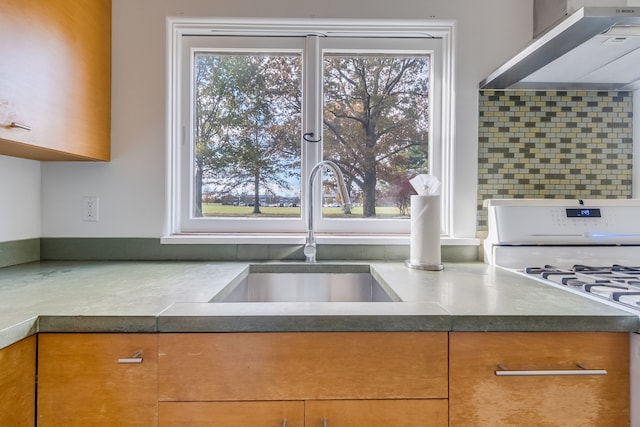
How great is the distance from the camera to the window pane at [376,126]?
5.33 ft

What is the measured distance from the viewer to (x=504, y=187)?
4.94 ft

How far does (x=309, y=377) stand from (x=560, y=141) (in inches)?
55.2

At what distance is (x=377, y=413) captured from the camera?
78cm

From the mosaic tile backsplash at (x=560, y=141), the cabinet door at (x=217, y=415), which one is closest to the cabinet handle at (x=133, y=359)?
the cabinet door at (x=217, y=415)

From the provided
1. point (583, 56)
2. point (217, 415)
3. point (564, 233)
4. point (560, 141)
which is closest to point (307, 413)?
point (217, 415)

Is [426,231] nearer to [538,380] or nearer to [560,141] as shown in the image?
[538,380]

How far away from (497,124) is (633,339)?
0.97 m

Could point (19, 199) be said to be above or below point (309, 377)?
above

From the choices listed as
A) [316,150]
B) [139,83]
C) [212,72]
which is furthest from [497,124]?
[139,83]

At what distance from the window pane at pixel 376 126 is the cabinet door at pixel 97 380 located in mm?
1011

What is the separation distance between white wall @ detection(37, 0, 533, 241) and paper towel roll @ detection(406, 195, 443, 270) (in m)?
0.27

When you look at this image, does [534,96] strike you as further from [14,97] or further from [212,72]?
[14,97]

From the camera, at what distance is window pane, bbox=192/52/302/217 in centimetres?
162

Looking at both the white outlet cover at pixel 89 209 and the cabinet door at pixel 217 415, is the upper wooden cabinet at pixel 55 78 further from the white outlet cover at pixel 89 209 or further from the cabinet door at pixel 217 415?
the cabinet door at pixel 217 415
